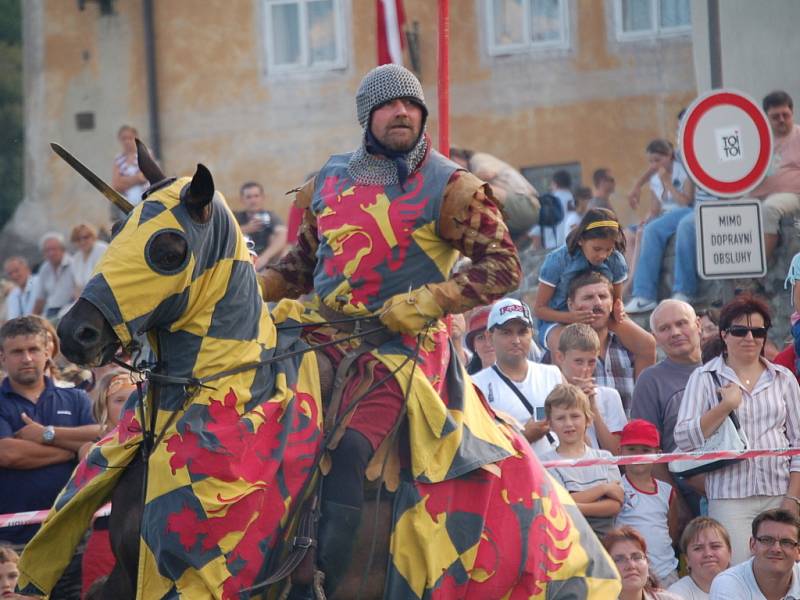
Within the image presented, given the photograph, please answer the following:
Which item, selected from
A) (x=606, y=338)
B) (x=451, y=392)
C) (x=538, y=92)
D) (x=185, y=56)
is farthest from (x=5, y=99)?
(x=451, y=392)

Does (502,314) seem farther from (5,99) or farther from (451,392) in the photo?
(5,99)

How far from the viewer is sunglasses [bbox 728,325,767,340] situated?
9805 millimetres

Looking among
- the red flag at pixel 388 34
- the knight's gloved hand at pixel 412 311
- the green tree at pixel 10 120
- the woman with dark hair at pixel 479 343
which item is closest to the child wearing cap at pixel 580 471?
the woman with dark hair at pixel 479 343

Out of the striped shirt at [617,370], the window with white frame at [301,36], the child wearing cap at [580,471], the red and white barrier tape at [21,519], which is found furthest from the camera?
the window with white frame at [301,36]

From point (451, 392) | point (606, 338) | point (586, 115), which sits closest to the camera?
point (451, 392)

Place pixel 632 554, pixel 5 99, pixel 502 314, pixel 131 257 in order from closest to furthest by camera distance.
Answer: pixel 131 257 → pixel 632 554 → pixel 502 314 → pixel 5 99

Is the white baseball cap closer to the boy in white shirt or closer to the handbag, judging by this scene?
the boy in white shirt

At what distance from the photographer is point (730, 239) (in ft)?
36.4

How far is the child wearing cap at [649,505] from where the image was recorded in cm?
951

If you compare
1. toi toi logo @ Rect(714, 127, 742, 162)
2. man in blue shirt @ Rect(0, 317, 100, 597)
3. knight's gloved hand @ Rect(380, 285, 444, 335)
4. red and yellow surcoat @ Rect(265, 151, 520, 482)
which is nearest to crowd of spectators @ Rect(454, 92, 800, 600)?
toi toi logo @ Rect(714, 127, 742, 162)

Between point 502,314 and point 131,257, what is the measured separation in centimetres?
427

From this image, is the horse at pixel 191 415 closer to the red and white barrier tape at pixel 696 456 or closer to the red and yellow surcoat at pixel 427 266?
the red and yellow surcoat at pixel 427 266

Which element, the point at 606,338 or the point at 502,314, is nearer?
the point at 502,314

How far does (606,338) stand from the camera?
1086 cm
